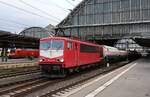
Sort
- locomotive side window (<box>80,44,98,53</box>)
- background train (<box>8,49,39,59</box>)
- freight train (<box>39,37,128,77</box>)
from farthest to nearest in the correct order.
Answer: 1. background train (<box>8,49,39,59</box>)
2. locomotive side window (<box>80,44,98,53</box>)
3. freight train (<box>39,37,128,77</box>)

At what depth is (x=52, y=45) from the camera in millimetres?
20125

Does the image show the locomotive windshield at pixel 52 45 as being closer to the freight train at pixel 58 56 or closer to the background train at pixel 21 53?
the freight train at pixel 58 56

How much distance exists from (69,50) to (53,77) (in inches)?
90.1

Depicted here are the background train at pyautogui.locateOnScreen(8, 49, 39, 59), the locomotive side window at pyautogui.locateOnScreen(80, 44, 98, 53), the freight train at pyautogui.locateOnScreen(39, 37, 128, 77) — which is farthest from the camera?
the background train at pyautogui.locateOnScreen(8, 49, 39, 59)

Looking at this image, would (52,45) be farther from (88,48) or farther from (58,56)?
(88,48)

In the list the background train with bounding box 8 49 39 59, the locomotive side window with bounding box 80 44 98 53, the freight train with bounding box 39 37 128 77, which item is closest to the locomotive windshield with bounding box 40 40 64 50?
the freight train with bounding box 39 37 128 77

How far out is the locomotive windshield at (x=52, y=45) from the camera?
779 inches

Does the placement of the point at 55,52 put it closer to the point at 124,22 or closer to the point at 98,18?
the point at 124,22

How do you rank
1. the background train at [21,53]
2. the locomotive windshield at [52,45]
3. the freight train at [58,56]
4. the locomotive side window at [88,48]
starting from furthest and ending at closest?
the background train at [21,53], the locomotive side window at [88,48], the locomotive windshield at [52,45], the freight train at [58,56]

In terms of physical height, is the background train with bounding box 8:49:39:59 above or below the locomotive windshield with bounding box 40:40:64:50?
below

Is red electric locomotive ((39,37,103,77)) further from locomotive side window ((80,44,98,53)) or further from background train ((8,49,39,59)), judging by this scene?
background train ((8,49,39,59))

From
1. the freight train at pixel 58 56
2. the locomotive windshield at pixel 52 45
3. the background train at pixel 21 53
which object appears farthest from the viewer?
the background train at pixel 21 53

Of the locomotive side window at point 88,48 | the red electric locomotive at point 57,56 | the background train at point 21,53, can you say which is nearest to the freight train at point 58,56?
the red electric locomotive at point 57,56

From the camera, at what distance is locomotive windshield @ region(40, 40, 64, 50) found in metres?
19.8
